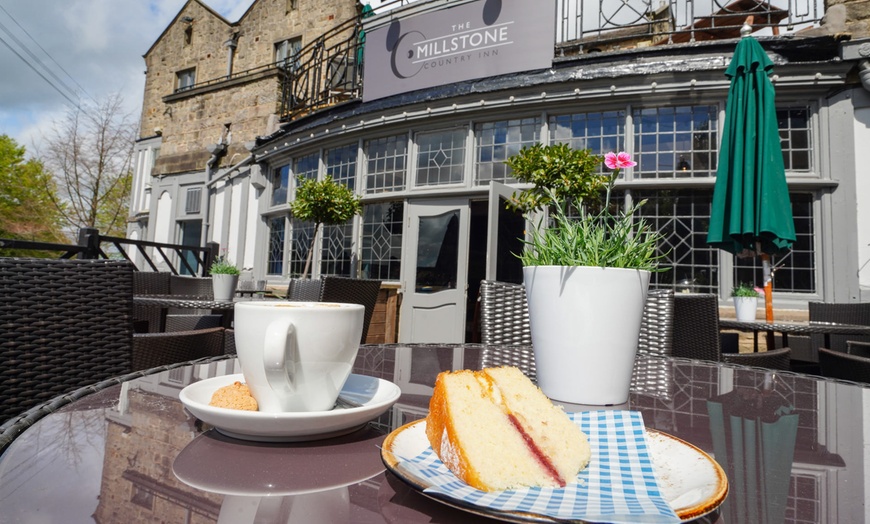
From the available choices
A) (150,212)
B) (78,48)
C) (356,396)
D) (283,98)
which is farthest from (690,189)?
(78,48)

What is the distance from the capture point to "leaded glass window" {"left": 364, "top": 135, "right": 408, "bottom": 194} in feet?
20.9

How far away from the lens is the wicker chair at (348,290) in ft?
9.61

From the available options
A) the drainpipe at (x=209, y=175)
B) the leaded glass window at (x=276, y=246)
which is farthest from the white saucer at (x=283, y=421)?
the drainpipe at (x=209, y=175)

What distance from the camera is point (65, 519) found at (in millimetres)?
343

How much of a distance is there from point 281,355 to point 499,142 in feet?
18.2

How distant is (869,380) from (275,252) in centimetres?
727

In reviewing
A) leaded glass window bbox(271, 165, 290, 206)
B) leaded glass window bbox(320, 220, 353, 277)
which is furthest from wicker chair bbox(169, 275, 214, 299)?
leaded glass window bbox(271, 165, 290, 206)

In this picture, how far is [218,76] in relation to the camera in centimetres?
1098

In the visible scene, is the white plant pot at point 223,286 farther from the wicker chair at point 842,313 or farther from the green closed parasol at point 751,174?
the wicker chair at point 842,313

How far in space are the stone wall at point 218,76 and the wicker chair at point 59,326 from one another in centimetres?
Result: 794

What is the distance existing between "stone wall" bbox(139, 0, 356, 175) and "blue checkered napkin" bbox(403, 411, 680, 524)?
9.02m

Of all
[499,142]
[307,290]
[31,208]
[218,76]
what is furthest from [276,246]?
[31,208]

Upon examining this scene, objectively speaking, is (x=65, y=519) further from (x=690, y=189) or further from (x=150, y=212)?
(x=150, y=212)

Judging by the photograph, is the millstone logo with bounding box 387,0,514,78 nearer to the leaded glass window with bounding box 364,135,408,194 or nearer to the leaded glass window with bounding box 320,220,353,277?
the leaded glass window with bounding box 364,135,408,194
